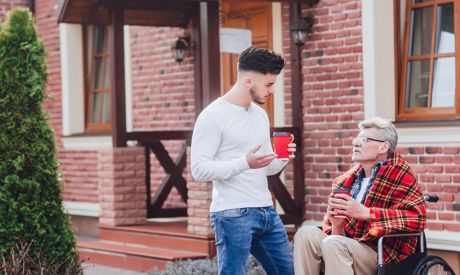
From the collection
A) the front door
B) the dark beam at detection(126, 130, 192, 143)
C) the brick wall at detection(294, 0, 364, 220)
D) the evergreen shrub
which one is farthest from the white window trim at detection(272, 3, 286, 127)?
the evergreen shrub

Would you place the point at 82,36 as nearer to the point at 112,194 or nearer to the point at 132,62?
the point at 132,62

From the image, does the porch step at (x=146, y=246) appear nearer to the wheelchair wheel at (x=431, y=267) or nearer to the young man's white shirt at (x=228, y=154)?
the wheelchair wheel at (x=431, y=267)

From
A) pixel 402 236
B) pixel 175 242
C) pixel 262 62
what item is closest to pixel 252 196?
pixel 262 62

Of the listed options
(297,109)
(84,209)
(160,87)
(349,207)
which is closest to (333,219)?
(349,207)

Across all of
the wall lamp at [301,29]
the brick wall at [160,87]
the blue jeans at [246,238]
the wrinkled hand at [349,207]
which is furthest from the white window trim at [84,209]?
the blue jeans at [246,238]

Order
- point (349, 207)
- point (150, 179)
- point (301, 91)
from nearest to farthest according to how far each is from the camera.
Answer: point (349, 207) → point (301, 91) → point (150, 179)

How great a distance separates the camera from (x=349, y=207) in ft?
20.5

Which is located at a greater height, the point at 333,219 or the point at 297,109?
the point at 297,109

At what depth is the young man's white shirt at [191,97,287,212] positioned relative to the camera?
5.55 metres

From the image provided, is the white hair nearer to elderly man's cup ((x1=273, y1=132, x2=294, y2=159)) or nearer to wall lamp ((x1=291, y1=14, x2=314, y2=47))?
elderly man's cup ((x1=273, y1=132, x2=294, y2=159))

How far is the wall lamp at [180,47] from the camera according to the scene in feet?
38.7

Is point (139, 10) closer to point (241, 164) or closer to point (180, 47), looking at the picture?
point (180, 47)

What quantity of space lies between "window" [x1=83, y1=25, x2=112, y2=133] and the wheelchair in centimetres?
769

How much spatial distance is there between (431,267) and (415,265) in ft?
0.39
